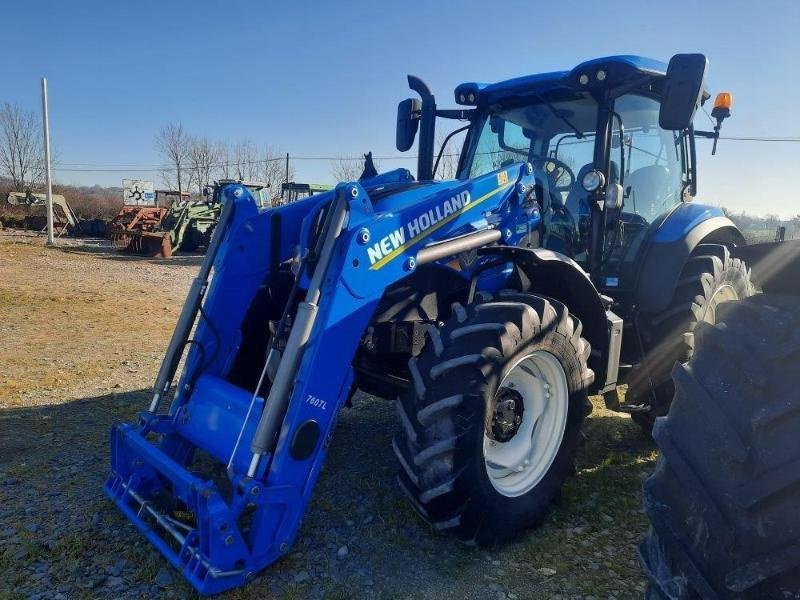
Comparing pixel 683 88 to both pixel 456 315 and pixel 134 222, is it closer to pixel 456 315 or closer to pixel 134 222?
pixel 456 315

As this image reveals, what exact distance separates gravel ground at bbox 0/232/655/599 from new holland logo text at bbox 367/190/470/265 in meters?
1.54

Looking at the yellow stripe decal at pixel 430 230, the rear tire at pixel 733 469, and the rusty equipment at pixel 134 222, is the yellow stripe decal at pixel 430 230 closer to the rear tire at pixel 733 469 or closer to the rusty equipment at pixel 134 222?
the rear tire at pixel 733 469

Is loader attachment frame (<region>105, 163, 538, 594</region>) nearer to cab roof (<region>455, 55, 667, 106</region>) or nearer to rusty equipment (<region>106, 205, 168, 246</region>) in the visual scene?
cab roof (<region>455, 55, 667, 106</region>)

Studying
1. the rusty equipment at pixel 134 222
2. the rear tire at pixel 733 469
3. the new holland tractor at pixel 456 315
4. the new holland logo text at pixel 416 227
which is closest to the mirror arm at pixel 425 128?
the new holland tractor at pixel 456 315

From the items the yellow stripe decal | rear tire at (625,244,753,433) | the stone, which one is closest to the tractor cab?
rear tire at (625,244,753,433)

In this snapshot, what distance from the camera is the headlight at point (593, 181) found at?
12.8ft

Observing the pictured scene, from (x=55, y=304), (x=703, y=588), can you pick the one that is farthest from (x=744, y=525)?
(x=55, y=304)

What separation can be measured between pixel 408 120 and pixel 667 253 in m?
2.30

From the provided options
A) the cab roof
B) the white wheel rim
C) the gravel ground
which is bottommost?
the gravel ground

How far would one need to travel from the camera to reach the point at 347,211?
288 centimetres

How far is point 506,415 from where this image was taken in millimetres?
3148

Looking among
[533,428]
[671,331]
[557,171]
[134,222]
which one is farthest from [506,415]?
[134,222]

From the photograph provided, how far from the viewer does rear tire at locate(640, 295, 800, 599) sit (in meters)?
1.55

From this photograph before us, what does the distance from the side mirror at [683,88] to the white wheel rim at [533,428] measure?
162 cm
